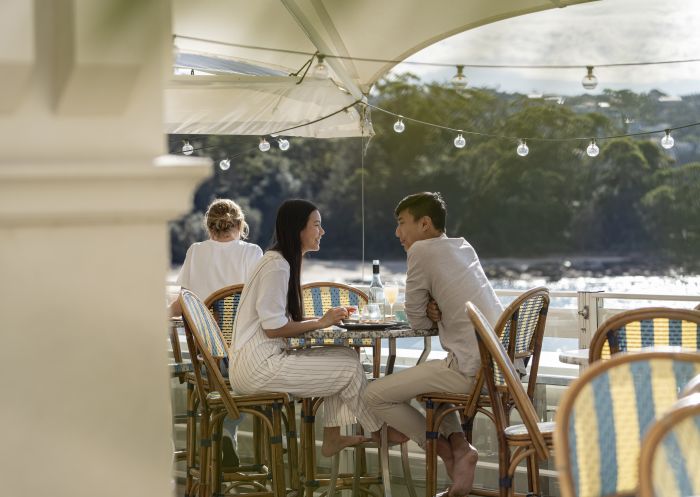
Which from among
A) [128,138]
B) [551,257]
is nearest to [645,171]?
[551,257]

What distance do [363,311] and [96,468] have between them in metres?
3.08

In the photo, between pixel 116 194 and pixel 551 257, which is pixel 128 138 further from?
pixel 551 257

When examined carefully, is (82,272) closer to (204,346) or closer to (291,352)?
(204,346)

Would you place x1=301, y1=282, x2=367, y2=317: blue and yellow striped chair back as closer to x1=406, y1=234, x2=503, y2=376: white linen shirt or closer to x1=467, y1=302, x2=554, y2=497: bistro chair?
x1=406, y1=234, x2=503, y2=376: white linen shirt

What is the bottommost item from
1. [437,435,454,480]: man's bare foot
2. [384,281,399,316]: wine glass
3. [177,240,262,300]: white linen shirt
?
[437,435,454,480]: man's bare foot

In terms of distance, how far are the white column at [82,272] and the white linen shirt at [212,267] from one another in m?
3.83

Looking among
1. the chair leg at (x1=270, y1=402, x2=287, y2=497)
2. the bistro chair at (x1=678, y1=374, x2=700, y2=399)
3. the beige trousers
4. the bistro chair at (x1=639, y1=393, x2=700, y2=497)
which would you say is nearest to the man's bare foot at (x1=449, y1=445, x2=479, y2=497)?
the beige trousers

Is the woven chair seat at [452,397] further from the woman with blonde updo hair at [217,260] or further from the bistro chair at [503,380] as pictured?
the woman with blonde updo hair at [217,260]

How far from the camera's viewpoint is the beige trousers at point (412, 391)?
343 centimetres

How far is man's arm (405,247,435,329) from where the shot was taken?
11.4 ft

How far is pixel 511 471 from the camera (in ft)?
9.27

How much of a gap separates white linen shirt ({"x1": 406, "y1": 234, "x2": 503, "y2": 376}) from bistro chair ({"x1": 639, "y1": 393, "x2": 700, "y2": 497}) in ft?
6.86

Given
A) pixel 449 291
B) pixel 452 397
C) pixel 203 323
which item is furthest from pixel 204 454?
pixel 449 291

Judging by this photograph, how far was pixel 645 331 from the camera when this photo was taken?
2.83m
